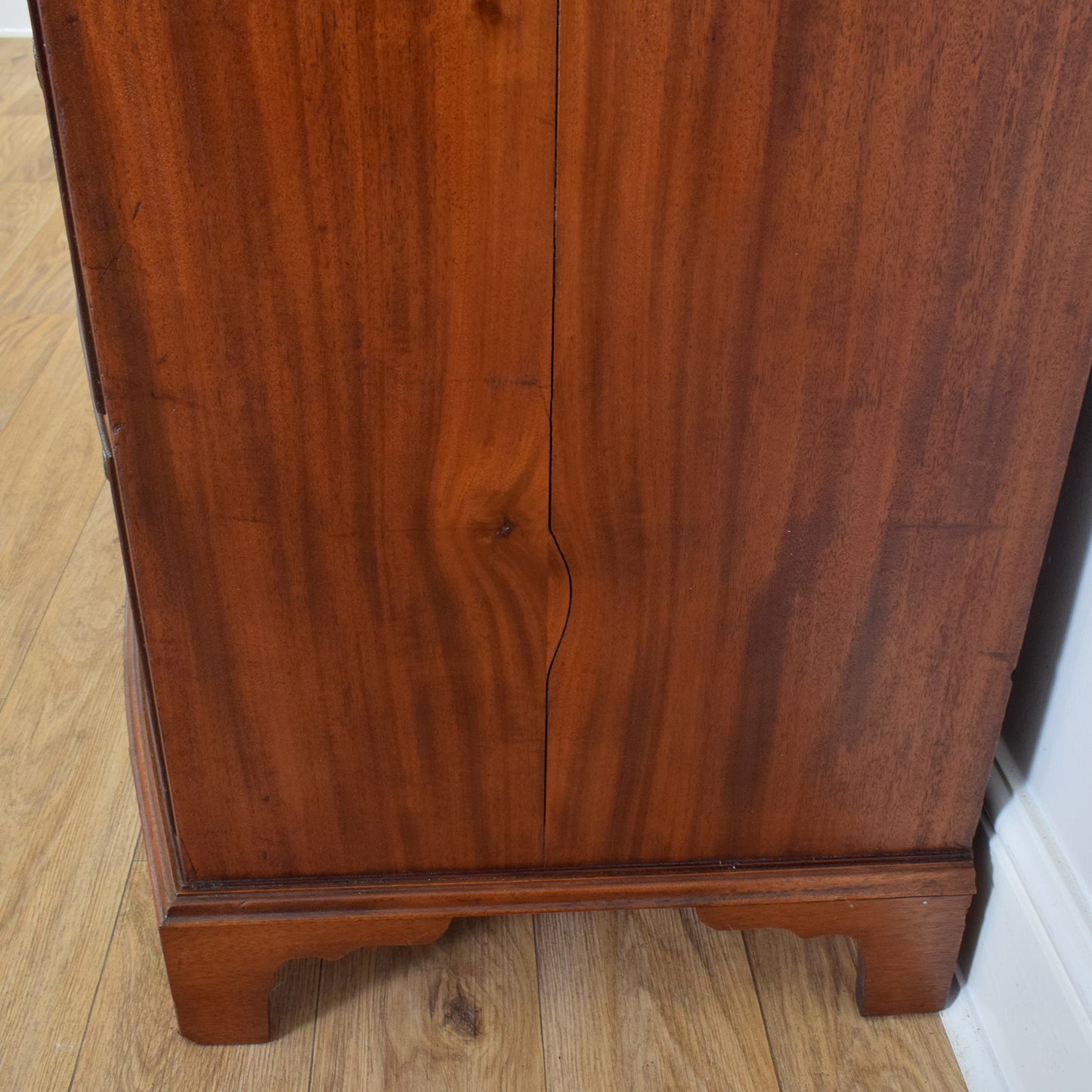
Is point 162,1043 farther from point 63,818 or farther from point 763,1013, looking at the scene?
point 763,1013

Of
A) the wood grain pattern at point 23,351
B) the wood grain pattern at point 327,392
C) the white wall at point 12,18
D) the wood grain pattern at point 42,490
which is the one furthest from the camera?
the white wall at point 12,18

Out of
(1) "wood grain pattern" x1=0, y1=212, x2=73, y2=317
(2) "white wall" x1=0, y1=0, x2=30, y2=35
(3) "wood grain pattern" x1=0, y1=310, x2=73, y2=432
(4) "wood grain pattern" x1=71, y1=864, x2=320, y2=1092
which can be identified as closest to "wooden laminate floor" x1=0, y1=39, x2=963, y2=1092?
(4) "wood grain pattern" x1=71, y1=864, x2=320, y2=1092

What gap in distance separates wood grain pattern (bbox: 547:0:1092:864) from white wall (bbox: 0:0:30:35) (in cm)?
321

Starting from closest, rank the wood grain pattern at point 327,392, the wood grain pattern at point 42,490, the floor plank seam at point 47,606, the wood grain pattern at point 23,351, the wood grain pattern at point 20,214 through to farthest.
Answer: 1. the wood grain pattern at point 327,392
2. the floor plank seam at point 47,606
3. the wood grain pattern at point 42,490
4. the wood grain pattern at point 23,351
5. the wood grain pattern at point 20,214

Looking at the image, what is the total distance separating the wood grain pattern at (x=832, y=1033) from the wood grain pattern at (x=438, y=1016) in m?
A: 0.19

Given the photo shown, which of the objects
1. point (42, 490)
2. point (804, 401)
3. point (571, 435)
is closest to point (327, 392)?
point (571, 435)

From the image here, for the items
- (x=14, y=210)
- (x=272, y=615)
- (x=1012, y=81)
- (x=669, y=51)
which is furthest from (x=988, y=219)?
(x=14, y=210)

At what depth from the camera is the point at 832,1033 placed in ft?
3.07

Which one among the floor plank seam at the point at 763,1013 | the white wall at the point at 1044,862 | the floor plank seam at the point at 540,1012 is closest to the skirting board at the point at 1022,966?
the white wall at the point at 1044,862

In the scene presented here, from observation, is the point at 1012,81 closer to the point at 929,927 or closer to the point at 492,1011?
the point at 929,927

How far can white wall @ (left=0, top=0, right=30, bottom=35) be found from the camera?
323 cm

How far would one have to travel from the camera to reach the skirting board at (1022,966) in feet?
2.62

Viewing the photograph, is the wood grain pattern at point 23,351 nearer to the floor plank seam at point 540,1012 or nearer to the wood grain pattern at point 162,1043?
the wood grain pattern at point 162,1043

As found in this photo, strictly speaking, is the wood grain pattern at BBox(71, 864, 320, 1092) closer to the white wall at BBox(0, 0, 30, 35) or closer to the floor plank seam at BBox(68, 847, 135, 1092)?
the floor plank seam at BBox(68, 847, 135, 1092)
